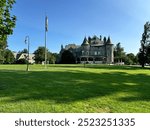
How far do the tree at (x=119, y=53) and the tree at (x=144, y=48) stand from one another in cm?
8038

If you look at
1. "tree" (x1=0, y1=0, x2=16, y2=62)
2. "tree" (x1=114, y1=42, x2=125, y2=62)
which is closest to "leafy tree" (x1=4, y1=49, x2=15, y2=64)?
"tree" (x1=114, y1=42, x2=125, y2=62)

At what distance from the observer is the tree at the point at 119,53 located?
15855 cm

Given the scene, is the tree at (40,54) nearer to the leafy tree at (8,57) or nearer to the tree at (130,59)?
the leafy tree at (8,57)

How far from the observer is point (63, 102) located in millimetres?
10578

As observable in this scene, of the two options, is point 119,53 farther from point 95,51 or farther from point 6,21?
point 6,21

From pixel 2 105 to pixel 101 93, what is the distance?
4915 mm

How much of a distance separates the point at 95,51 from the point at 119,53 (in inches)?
903

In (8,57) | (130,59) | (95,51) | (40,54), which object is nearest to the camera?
(40,54)

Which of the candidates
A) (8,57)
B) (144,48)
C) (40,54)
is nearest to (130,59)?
(40,54)

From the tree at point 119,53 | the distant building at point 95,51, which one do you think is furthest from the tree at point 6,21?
the tree at point 119,53

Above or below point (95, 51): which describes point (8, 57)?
below

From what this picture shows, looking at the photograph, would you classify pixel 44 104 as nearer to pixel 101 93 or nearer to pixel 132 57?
pixel 101 93

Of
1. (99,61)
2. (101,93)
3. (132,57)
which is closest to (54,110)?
(101,93)

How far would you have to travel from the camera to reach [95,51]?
146750 mm
